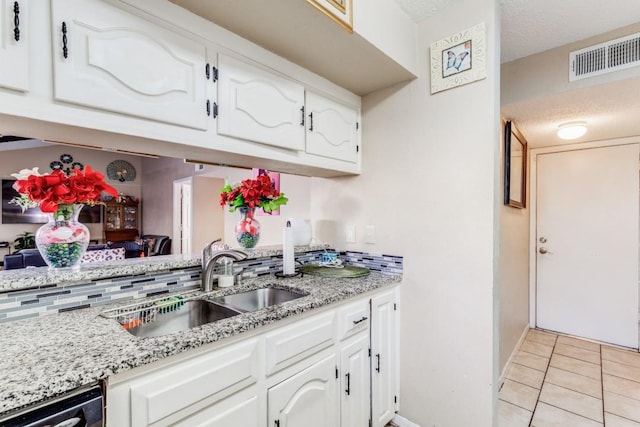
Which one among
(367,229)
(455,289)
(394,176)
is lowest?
(455,289)

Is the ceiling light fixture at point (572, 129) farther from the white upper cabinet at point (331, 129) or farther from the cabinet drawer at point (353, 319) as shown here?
the cabinet drawer at point (353, 319)

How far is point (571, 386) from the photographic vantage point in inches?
83.4

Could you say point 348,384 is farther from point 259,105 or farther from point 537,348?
point 537,348

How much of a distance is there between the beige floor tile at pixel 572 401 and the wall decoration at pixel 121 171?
8.14 meters

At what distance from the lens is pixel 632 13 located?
1614mm

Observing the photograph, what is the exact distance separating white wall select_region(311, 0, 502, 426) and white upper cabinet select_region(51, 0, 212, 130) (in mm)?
1101

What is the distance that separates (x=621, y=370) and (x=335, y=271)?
2.47m

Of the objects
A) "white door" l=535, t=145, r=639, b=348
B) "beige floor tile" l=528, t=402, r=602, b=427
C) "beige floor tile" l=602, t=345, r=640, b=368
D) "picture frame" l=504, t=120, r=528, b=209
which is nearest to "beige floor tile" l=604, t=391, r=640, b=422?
"beige floor tile" l=528, t=402, r=602, b=427

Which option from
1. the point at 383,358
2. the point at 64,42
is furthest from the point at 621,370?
the point at 64,42

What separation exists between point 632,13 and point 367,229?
1832mm

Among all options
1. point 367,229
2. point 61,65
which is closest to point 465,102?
point 367,229

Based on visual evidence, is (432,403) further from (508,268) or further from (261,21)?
(261,21)

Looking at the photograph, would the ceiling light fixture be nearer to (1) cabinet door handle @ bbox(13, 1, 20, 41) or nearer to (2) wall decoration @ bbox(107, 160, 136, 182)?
(1) cabinet door handle @ bbox(13, 1, 20, 41)

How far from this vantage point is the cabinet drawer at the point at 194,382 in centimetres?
74
